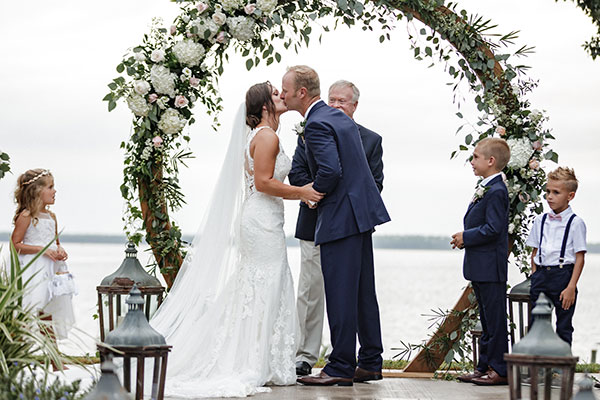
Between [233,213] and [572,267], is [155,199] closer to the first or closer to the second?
[233,213]

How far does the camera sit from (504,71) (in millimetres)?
6789

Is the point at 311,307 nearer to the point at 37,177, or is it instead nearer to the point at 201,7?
the point at 37,177

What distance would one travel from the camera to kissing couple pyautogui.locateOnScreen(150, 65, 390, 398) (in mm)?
5602

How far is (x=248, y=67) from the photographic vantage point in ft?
22.4

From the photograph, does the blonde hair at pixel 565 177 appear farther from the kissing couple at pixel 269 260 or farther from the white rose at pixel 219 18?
the white rose at pixel 219 18

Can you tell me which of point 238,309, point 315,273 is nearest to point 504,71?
point 315,273

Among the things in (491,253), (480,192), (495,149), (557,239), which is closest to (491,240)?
(491,253)

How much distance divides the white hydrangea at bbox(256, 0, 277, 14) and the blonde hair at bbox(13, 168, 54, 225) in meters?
2.03

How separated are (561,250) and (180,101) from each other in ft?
9.80

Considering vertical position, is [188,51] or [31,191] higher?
[188,51]

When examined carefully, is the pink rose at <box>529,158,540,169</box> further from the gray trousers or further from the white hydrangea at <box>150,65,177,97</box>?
the white hydrangea at <box>150,65,177,97</box>

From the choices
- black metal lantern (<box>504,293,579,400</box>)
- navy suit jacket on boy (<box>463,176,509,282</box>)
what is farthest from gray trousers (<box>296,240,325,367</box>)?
black metal lantern (<box>504,293,579,400</box>)

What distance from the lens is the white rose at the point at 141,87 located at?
21.7 feet

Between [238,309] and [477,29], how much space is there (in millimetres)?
2904
